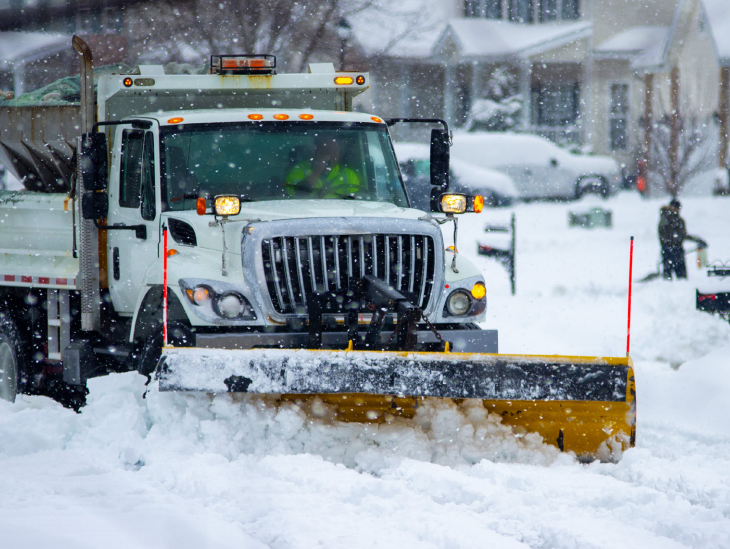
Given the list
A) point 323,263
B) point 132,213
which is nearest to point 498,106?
point 132,213

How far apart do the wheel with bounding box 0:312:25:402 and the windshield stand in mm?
2452

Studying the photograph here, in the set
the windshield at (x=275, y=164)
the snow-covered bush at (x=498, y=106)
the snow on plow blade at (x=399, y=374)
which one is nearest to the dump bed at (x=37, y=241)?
the windshield at (x=275, y=164)

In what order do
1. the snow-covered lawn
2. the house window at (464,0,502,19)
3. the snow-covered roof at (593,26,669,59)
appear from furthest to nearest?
the house window at (464,0,502,19)
the snow-covered roof at (593,26,669,59)
the snow-covered lawn

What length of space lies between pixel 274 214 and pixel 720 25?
35.6 metres

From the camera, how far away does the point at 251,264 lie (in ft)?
20.0

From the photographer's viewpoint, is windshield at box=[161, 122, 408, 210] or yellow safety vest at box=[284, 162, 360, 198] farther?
yellow safety vest at box=[284, 162, 360, 198]

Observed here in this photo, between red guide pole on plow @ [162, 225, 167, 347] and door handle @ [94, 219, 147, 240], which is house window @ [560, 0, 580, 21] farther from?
red guide pole on plow @ [162, 225, 167, 347]

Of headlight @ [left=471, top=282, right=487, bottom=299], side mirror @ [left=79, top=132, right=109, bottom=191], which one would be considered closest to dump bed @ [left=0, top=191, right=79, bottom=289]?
side mirror @ [left=79, top=132, right=109, bottom=191]

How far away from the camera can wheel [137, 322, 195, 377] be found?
6055 millimetres

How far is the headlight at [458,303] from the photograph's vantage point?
6617 mm

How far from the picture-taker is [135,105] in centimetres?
772

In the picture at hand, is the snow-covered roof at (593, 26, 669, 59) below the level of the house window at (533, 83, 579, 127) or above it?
above

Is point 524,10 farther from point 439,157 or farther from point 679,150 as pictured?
point 439,157

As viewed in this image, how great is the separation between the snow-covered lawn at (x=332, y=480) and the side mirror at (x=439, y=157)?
2.39 m
